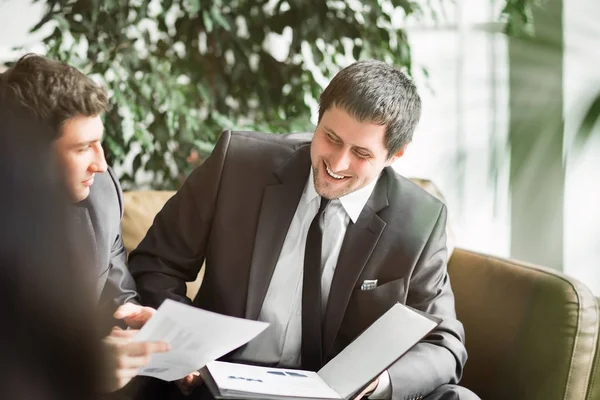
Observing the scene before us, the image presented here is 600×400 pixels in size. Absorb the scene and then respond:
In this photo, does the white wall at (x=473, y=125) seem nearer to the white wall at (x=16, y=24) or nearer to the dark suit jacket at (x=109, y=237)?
the dark suit jacket at (x=109, y=237)

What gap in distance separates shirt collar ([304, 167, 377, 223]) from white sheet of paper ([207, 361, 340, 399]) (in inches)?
17.0

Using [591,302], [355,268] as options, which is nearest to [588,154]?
[355,268]

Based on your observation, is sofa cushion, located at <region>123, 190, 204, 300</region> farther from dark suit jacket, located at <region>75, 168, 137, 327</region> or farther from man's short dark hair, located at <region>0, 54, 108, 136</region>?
man's short dark hair, located at <region>0, 54, 108, 136</region>

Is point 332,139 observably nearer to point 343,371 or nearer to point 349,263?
point 349,263

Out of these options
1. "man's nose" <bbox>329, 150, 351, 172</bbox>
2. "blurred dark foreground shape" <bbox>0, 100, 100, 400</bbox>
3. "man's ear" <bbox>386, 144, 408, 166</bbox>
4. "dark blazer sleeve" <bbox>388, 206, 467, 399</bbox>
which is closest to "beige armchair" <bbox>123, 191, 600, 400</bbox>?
"dark blazer sleeve" <bbox>388, 206, 467, 399</bbox>

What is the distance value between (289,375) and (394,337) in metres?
0.22

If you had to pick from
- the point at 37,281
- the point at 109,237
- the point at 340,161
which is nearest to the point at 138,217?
the point at 109,237

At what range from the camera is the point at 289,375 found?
155 cm

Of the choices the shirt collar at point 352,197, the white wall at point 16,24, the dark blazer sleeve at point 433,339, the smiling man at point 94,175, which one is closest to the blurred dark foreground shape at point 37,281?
the smiling man at point 94,175

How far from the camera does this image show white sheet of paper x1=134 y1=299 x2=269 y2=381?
1210 millimetres

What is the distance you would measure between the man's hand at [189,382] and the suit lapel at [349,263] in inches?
12.7

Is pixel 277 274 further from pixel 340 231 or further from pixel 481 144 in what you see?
pixel 481 144

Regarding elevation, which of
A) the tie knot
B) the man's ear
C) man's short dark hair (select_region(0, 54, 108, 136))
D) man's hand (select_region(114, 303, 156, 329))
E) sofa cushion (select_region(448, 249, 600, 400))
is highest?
man's short dark hair (select_region(0, 54, 108, 136))

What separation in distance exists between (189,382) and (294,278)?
0.37 metres
